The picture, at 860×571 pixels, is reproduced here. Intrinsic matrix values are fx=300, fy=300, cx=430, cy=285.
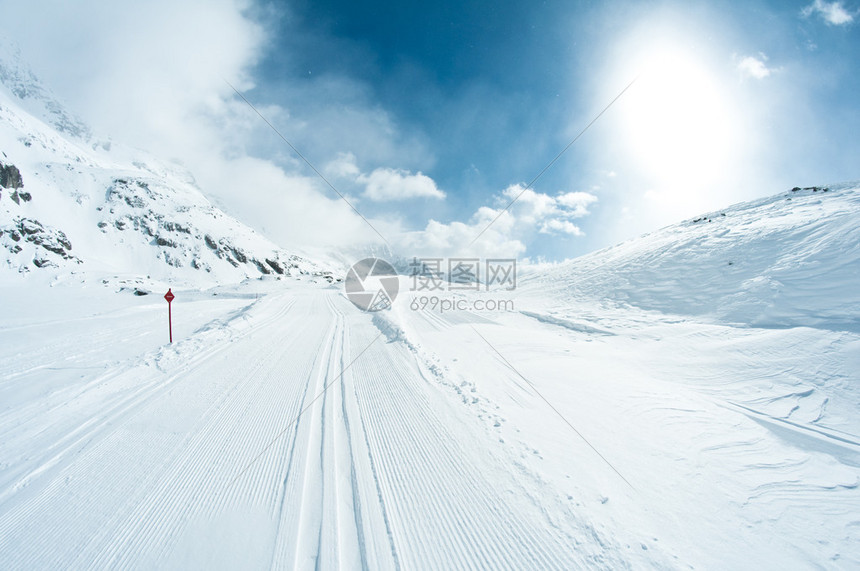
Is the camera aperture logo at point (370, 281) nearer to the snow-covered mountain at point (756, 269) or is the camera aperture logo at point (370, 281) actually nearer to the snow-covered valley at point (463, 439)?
the snow-covered mountain at point (756, 269)

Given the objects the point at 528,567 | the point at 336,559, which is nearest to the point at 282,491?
the point at 336,559

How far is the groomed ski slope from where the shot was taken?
8.51ft

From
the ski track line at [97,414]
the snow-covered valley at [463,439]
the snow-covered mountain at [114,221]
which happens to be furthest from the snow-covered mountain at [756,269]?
the snow-covered mountain at [114,221]

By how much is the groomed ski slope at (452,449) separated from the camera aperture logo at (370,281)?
15375 mm

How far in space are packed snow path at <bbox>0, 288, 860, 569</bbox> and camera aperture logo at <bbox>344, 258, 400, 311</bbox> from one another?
1669 centimetres

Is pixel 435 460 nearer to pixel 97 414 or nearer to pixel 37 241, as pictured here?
pixel 97 414

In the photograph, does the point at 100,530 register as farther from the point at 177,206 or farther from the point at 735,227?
the point at 177,206

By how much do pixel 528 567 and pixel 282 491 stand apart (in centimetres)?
247

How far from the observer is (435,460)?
3.69m

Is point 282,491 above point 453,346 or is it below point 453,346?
below

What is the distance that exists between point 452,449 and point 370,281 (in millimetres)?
28257

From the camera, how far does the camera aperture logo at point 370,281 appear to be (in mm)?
24459

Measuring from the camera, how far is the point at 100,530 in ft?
9.00

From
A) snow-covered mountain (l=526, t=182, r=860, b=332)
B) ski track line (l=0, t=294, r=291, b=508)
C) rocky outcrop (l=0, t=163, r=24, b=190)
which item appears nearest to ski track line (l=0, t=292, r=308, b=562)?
ski track line (l=0, t=294, r=291, b=508)
